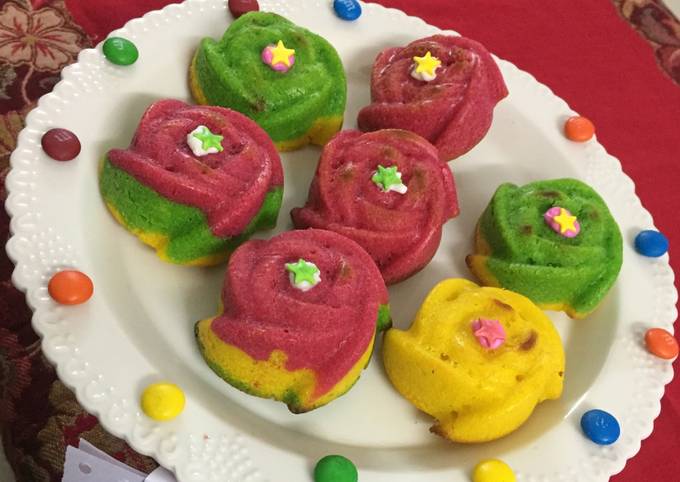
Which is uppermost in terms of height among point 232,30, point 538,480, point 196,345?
point 232,30

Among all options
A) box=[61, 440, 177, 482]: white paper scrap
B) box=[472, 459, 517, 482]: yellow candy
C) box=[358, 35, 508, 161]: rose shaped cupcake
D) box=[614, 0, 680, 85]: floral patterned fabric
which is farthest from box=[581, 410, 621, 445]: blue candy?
box=[614, 0, 680, 85]: floral patterned fabric

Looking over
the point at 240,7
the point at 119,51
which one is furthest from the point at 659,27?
the point at 119,51

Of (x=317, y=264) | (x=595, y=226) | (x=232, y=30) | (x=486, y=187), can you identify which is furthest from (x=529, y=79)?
(x=317, y=264)

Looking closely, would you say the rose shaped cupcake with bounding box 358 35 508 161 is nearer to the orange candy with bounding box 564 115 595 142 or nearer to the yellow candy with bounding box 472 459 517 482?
the orange candy with bounding box 564 115 595 142

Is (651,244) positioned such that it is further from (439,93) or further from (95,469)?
(95,469)

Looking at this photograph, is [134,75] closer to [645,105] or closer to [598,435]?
[598,435]

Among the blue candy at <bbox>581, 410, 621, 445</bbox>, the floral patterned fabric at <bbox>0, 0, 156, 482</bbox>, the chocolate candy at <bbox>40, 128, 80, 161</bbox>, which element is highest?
the blue candy at <bbox>581, 410, 621, 445</bbox>
